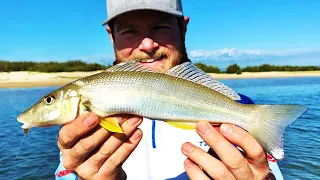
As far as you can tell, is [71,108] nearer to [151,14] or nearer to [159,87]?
[159,87]

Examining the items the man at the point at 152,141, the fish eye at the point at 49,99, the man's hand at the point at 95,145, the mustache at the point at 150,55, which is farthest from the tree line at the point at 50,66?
the man's hand at the point at 95,145

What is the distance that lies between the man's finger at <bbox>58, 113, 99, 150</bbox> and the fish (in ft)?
0.32

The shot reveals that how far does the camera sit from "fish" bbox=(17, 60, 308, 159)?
2350 mm

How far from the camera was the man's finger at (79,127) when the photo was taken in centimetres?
222

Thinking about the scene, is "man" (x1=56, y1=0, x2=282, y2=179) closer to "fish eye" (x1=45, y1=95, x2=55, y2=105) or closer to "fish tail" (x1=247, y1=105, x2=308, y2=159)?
"fish tail" (x1=247, y1=105, x2=308, y2=159)

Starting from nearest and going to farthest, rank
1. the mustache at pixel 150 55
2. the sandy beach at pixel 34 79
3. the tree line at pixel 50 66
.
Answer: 1. the mustache at pixel 150 55
2. the sandy beach at pixel 34 79
3. the tree line at pixel 50 66

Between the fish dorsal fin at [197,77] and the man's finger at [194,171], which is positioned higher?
the fish dorsal fin at [197,77]

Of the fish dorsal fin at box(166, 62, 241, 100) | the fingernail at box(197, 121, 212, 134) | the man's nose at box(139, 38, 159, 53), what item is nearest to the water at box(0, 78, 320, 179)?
the man's nose at box(139, 38, 159, 53)

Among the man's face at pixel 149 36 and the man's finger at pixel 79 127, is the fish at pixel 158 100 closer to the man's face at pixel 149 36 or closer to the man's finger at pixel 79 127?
the man's finger at pixel 79 127

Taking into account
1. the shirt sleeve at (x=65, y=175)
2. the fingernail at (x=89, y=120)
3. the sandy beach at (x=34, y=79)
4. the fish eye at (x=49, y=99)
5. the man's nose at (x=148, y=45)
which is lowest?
the sandy beach at (x=34, y=79)

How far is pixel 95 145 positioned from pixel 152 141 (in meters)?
1.36

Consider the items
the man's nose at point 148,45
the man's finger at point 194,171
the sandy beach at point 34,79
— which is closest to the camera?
the man's finger at point 194,171

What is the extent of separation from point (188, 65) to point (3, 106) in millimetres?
15601

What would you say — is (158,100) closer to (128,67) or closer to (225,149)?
(128,67)
